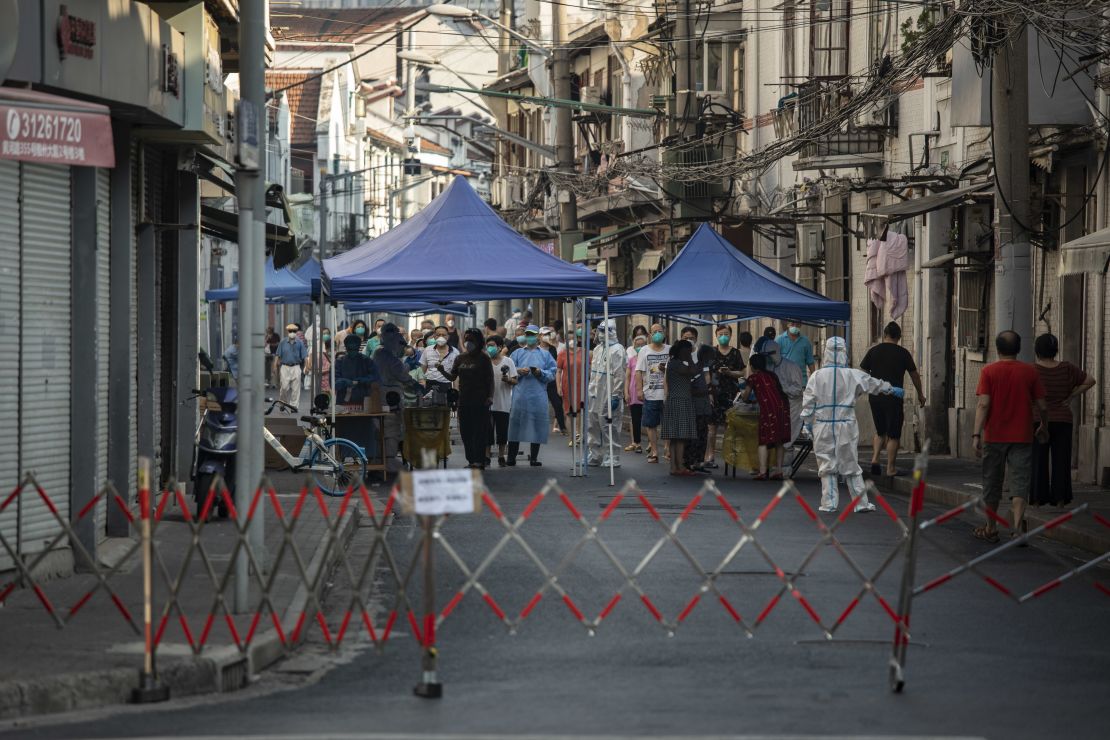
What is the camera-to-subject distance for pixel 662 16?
3825cm

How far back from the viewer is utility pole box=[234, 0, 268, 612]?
10.9 metres

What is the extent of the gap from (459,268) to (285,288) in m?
11.0

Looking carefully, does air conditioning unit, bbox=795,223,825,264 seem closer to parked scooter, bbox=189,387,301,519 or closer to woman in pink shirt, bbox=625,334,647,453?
woman in pink shirt, bbox=625,334,647,453

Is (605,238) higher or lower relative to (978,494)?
higher

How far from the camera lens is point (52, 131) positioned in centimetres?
852

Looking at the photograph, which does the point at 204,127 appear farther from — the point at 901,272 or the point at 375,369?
the point at 901,272

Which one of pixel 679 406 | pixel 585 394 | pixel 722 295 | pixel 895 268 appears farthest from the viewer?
pixel 895 268

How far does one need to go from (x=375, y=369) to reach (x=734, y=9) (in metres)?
18.5

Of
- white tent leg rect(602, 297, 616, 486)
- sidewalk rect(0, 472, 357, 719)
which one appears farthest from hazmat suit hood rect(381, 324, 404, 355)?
sidewalk rect(0, 472, 357, 719)

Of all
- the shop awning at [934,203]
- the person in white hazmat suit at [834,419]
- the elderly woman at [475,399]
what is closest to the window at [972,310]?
the shop awning at [934,203]

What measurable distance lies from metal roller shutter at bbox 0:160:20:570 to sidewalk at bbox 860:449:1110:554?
724 centimetres

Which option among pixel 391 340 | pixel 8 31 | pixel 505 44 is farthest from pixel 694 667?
pixel 505 44

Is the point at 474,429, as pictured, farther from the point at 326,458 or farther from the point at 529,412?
the point at 326,458

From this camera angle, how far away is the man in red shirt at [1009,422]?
15.4m
